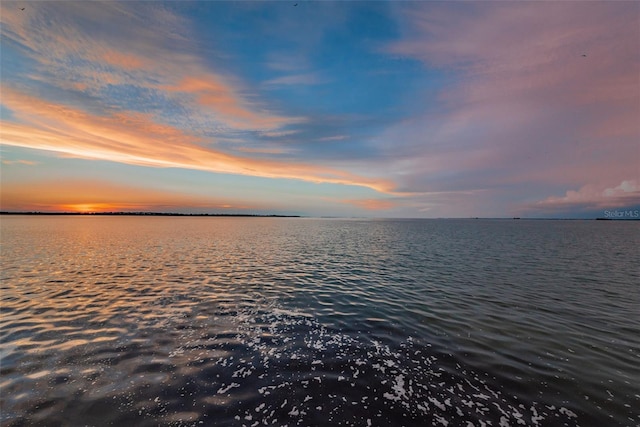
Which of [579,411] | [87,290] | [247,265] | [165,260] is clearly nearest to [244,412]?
[579,411]

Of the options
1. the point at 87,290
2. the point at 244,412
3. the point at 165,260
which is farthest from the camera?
the point at 165,260

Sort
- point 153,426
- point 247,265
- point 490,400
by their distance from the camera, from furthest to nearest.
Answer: point 247,265 → point 490,400 → point 153,426

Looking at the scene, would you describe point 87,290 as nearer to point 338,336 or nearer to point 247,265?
point 247,265

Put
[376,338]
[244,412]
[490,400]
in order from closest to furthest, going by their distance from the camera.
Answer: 1. [244,412]
2. [490,400]
3. [376,338]

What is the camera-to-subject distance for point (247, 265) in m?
41.0

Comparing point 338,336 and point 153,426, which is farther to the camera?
point 338,336

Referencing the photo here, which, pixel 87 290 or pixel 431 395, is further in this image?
pixel 87 290

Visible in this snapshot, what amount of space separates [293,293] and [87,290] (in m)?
19.6

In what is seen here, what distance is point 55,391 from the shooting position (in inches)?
447

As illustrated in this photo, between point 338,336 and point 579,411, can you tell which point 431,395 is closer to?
point 579,411

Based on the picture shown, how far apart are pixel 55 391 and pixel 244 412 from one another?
822cm

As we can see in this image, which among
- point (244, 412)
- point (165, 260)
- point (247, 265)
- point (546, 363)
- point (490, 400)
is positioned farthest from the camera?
point (165, 260)

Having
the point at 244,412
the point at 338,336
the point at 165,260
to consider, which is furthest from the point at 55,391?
the point at 165,260

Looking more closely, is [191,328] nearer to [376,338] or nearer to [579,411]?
[376,338]
